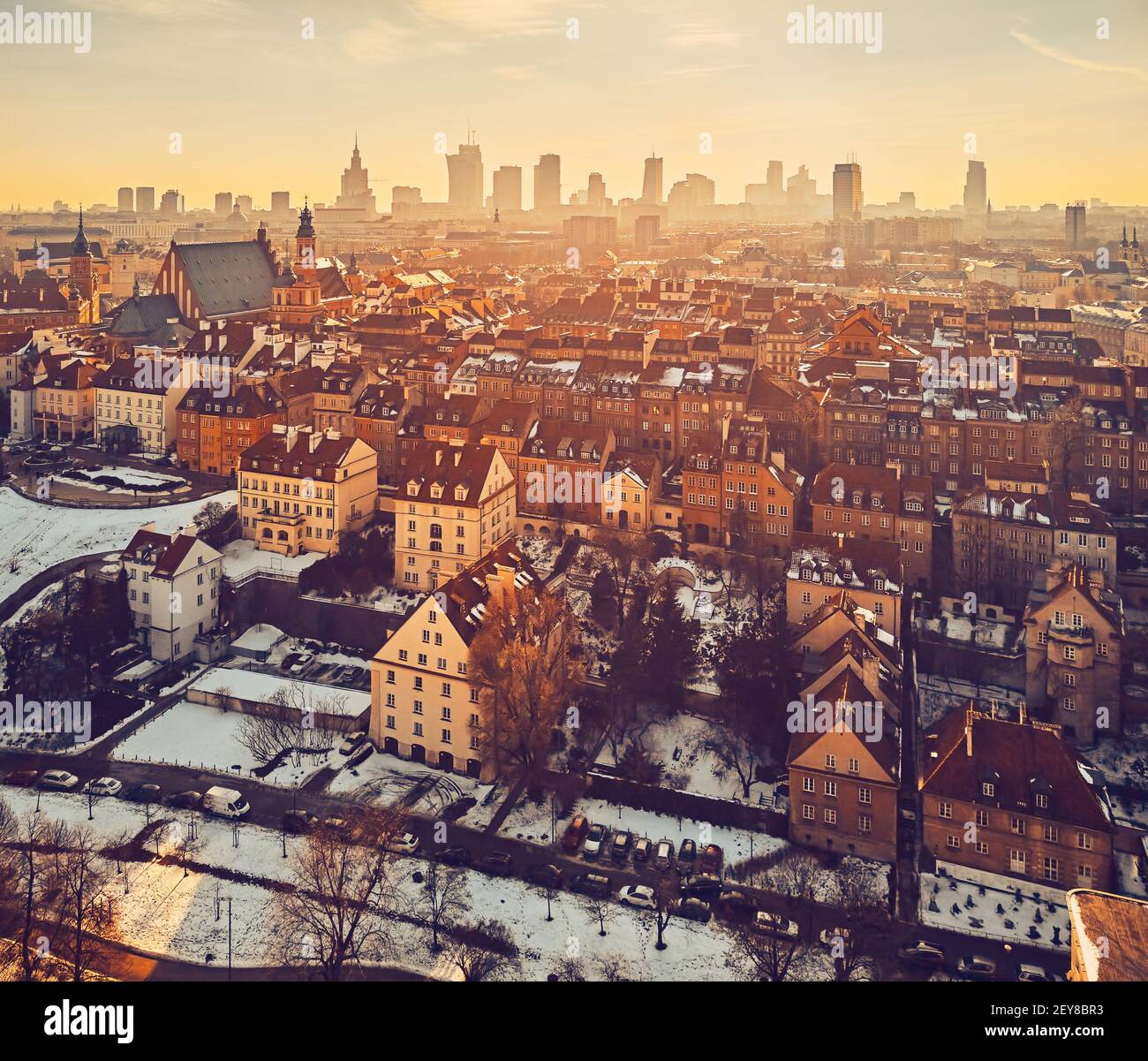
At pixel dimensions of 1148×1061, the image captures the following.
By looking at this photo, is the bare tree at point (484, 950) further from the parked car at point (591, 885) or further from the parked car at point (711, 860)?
the parked car at point (711, 860)

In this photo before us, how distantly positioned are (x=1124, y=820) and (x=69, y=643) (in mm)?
40363

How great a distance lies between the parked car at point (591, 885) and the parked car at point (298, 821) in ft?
27.9

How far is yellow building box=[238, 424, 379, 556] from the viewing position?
155 feet

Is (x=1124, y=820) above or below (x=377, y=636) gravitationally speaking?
below

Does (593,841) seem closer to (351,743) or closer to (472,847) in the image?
(472,847)

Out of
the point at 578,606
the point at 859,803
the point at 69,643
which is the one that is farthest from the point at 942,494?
the point at 69,643

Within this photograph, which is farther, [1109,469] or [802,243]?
[802,243]

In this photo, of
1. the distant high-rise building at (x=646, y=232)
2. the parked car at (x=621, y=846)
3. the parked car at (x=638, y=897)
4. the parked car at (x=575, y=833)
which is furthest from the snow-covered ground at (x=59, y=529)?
the distant high-rise building at (x=646, y=232)

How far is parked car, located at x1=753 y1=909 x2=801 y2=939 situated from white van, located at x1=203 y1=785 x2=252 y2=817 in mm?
16805

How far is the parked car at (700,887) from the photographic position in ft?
89.9

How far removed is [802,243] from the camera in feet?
623

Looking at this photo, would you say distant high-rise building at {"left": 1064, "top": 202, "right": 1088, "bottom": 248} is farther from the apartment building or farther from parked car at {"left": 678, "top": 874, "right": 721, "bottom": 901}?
parked car at {"left": 678, "top": 874, "right": 721, "bottom": 901}

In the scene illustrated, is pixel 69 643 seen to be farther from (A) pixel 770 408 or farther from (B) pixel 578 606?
(A) pixel 770 408

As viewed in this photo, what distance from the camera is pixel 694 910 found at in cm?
2658
